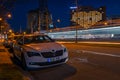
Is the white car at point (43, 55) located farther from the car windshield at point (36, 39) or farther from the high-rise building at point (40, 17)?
the high-rise building at point (40, 17)

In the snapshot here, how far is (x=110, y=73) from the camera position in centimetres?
1082

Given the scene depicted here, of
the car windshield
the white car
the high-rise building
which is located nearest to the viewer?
the white car

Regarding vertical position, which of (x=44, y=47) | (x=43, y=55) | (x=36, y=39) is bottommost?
(x=43, y=55)

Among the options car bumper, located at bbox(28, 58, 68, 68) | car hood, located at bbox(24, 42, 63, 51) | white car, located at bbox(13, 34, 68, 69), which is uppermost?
car hood, located at bbox(24, 42, 63, 51)

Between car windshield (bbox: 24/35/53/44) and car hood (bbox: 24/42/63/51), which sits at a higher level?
car windshield (bbox: 24/35/53/44)

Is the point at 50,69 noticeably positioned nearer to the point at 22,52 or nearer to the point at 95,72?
the point at 22,52

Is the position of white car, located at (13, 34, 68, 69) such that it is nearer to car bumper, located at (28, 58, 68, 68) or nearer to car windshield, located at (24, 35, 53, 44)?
car bumper, located at (28, 58, 68, 68)

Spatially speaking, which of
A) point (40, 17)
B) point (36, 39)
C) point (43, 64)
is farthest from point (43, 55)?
point (40, 17)

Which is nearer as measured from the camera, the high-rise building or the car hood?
the car hood

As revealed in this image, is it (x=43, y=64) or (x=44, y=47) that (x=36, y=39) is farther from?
(x=43, y=64)

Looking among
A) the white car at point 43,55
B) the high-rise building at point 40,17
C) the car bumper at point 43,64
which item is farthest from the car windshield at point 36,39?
the high-rise building at point 40,17

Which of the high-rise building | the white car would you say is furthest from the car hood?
the high-rise building

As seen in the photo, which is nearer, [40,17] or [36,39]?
Result: [36,39]

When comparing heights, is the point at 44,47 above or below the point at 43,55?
above
